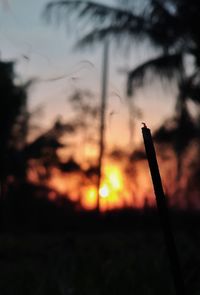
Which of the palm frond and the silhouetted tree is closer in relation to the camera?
the palm frond

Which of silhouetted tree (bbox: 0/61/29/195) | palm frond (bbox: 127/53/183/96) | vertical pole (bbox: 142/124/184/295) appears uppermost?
silhouetted tree (bbox: 0/61/29/195)

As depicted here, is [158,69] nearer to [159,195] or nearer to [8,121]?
[159,195]

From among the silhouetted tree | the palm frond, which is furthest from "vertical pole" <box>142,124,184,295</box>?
the silhouetted tree

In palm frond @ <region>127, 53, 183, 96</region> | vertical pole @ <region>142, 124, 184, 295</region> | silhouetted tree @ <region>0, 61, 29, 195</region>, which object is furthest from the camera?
silhouetted tree @ <region>0, 61, 29, 195</region>

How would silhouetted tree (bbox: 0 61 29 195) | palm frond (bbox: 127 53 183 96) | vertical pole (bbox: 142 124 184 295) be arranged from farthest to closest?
silhouetted tree (bbox: 0 61 29 195), palm frond (bbox: 127 53 183 96), vertical pole (bbox: 142 124 184 295)

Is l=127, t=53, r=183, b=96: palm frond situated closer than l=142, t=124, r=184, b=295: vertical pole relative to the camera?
No

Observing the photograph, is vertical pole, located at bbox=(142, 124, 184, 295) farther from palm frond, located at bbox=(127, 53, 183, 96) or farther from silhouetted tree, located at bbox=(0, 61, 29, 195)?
silhouetted tree, located at bbox=(0, 61, 29, 195)

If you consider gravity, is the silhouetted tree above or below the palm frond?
above

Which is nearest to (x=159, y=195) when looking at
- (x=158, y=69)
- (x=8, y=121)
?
(x=158, y=69)

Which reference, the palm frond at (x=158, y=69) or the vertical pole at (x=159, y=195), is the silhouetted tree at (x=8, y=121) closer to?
the palm frond at (x=158, y=69)

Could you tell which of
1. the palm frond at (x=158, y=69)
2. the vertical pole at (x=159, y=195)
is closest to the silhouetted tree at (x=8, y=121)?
the palm frond at (x=158, y=69)
